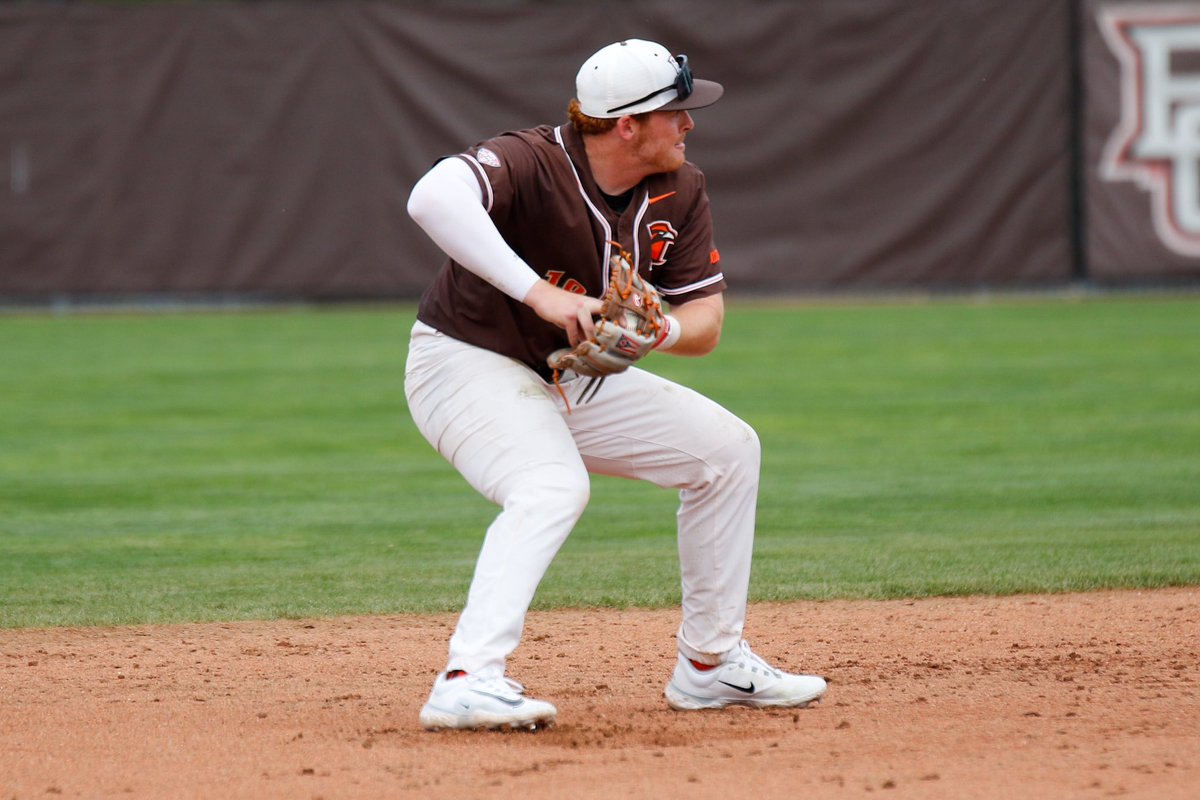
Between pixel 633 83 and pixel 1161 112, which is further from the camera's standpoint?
pixel 1161 112

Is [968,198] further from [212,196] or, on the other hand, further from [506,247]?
[506,247]

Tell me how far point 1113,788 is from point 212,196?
14685 millimetres

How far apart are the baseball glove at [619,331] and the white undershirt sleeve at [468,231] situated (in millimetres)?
196

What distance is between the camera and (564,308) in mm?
4098

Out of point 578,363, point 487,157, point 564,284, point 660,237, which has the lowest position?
point 578,363

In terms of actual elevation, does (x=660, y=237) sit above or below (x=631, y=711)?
above

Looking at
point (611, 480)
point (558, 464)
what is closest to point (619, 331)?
point (558, 464)

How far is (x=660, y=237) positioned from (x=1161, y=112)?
1347 centimetres

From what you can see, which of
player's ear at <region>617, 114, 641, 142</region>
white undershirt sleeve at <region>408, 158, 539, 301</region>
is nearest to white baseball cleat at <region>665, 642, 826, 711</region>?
white undershirt sleeve at <region>408, 158, 539, 301</region>

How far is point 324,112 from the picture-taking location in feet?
56.1

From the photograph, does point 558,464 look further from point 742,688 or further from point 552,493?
point 742,688

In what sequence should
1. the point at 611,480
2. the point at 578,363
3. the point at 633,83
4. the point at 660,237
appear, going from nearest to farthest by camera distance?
the point at 578,363 → the point at 633,83 → the point at 660,237 → the point at 611,480

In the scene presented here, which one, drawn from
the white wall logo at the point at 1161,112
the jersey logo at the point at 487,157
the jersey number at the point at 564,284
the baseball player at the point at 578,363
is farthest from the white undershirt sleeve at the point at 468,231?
the white wall logo at the point at 1161,112

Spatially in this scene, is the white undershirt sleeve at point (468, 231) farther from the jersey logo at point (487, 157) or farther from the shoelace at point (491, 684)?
the shoelace at point (491, 684)
